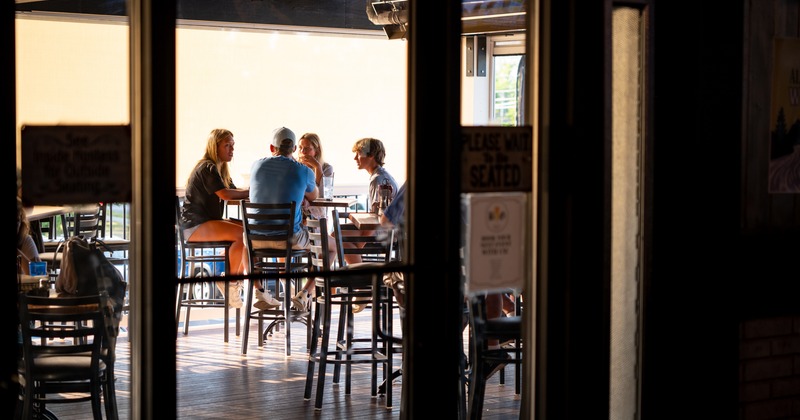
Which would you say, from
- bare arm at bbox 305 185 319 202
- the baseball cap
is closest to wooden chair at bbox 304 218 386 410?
bare arm at bbox 305 185 319 202

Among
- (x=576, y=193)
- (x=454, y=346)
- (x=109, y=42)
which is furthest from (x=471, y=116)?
(x=109, y=42)

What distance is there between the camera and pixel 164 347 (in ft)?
9.21

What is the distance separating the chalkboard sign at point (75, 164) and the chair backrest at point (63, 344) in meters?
0.73

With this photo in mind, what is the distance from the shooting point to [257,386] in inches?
217

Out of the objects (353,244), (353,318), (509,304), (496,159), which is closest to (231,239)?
(353,244)

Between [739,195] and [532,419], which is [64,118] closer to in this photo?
[532,419]

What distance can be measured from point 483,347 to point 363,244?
112 cm

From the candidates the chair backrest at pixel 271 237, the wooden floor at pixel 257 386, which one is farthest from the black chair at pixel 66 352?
the chair backrest at pixel 271 237

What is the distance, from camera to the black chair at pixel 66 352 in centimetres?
331

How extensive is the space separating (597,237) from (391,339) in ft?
5.34

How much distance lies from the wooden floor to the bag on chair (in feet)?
3.14

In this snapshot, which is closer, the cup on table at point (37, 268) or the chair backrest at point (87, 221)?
the chair backrest at point (87, 221)

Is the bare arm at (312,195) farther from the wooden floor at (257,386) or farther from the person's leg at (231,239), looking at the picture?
the wooden floor at (257,386)

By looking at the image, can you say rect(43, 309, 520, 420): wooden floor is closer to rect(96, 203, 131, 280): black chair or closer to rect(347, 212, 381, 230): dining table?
rect(347, 212, 381, 230): dining table
